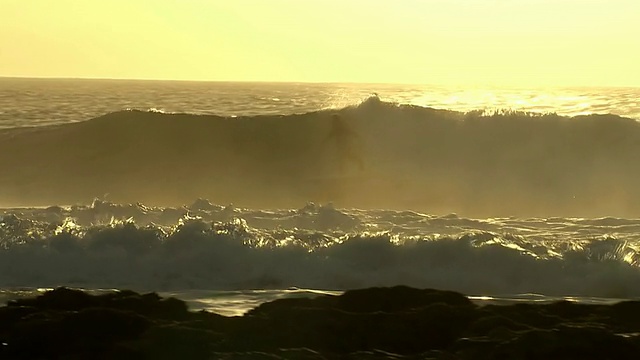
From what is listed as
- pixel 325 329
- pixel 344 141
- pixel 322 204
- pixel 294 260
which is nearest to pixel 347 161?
pixel 344 141

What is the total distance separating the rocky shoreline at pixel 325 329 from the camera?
6914mm

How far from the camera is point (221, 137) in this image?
989 inches

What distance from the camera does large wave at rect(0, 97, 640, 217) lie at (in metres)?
20.3

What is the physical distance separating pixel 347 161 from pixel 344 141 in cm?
103

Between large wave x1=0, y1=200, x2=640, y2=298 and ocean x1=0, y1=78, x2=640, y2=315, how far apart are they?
24 mm

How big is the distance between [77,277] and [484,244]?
509cm

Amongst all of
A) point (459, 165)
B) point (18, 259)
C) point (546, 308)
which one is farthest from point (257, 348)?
point (459, 165)

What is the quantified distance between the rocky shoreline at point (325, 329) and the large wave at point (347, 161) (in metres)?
10.7

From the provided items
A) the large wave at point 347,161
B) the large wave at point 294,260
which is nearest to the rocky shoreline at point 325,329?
the large wave at point 294,260

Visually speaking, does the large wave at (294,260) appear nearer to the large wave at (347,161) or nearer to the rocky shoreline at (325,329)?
the rocky shoreline at (325,329)

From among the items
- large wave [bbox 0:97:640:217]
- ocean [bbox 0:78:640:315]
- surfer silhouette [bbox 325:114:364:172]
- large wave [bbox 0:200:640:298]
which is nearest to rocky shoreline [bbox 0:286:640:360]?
ocean [bbox 0:78:640:315]

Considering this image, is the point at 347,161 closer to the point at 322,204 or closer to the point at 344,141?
the point at 344,141

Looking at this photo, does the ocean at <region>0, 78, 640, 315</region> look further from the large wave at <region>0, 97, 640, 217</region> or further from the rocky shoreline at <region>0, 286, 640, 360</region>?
the rocky shoreline at <region>0, 286, 640, 360</region>

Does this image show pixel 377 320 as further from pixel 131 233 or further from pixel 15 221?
pixel 15 221
